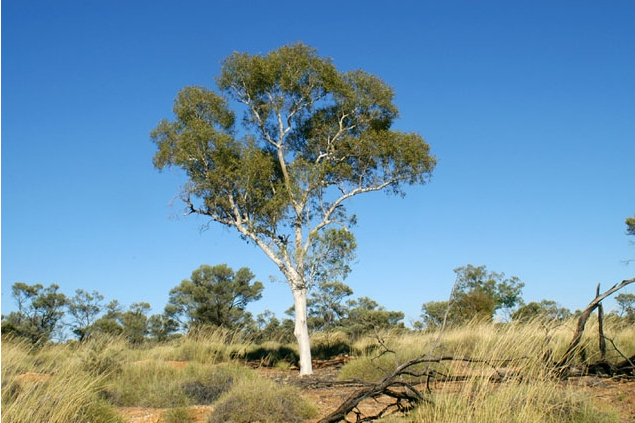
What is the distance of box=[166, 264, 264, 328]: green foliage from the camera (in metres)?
31.3

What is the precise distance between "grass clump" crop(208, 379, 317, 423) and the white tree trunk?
740 cm

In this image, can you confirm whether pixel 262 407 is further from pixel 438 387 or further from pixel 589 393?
pixel 589 393

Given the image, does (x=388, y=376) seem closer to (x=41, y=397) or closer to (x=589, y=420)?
(x=589, y=420)

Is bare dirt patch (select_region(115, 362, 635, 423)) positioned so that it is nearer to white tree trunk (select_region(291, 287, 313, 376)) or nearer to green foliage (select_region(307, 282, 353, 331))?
white tree trunk (select_region(291, 287, 313, 376))

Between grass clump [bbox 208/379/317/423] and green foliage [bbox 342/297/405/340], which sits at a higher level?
green foliage [bbox 342/297/405/340]

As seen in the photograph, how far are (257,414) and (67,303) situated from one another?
30473 mm

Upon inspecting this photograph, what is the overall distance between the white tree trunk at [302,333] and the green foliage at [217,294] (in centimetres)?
1565

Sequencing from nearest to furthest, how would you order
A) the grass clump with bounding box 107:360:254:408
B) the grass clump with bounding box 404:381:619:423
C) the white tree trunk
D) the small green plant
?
1. the grass clump with bounding box 404:381:619:423
2. the small green plant
3. the grass clump with bounding box 107:360:254:408
4. the white tree trunk

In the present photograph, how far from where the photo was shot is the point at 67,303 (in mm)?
33812

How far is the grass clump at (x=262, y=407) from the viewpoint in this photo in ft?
23.6

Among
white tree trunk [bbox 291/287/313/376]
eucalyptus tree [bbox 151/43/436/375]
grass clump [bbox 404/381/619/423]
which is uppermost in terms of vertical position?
eucalyptus tree [bbox 151/43/436/375]

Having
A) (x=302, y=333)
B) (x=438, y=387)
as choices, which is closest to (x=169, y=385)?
(x=438, y=387)

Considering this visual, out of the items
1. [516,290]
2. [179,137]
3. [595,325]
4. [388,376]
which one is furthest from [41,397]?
[516,290]

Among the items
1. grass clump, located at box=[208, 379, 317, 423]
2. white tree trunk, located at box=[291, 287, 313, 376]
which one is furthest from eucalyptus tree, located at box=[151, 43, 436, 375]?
grass clump, located at box=[208, 379, 317, 423]
